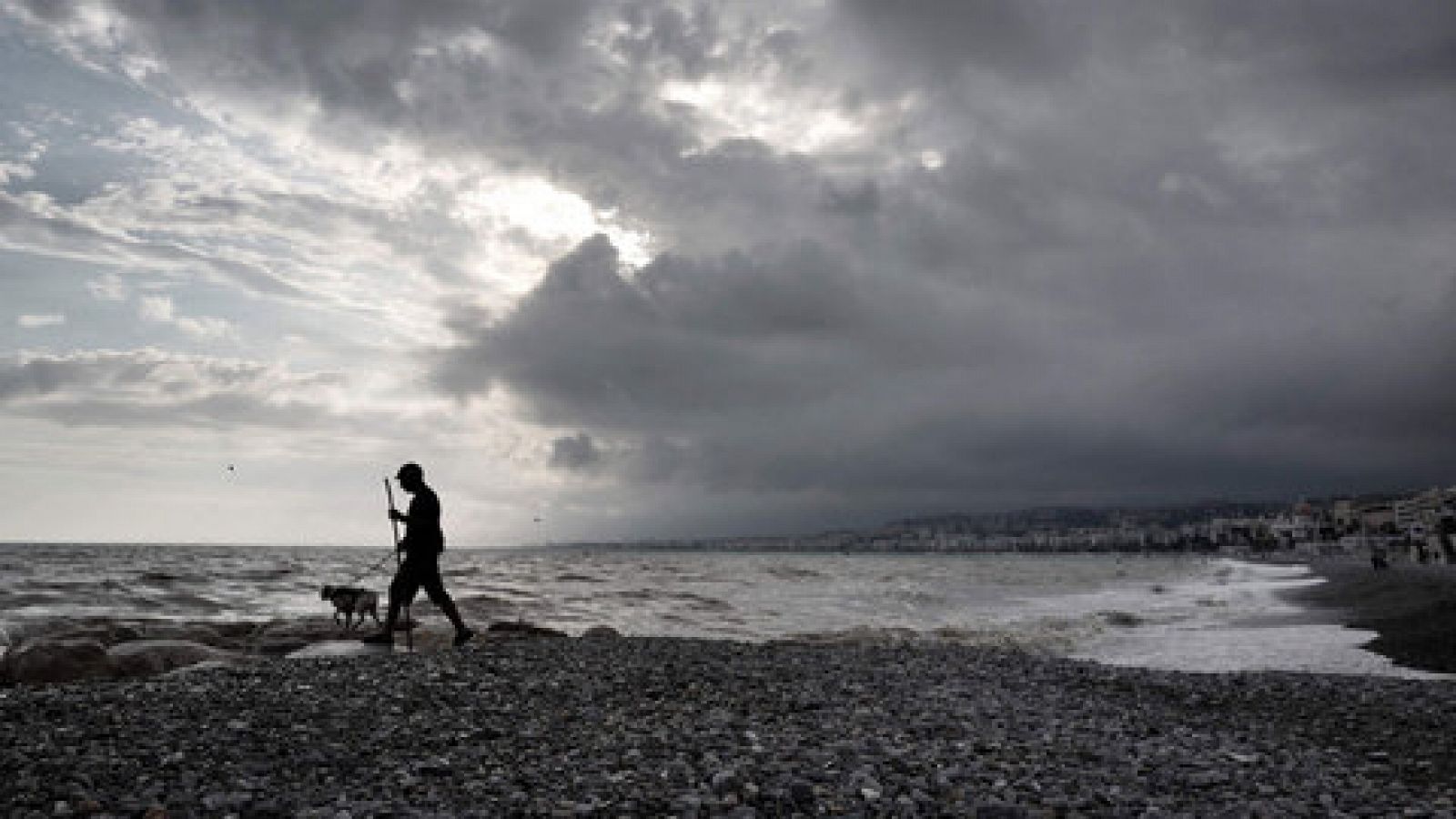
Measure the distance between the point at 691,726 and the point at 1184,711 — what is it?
321 inches

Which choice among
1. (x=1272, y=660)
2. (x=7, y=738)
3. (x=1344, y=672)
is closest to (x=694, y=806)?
(x=7, y=738)

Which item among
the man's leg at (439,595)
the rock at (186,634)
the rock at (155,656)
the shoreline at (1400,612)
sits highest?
the man's leg at (439,595)

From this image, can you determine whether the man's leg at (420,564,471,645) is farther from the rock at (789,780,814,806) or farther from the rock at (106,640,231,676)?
the rock at (789,780,814,806)

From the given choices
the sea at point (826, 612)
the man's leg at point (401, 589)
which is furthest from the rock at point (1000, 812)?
the sea at point (826, 612)

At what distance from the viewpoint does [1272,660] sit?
24.0 meters

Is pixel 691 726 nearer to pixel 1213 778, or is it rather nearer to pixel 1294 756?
pixel 1213 778

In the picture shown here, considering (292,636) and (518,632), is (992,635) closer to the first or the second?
(518,632)

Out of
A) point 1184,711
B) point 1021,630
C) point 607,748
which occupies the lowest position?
point 1021,630

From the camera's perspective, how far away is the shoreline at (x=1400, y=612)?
23750 mm

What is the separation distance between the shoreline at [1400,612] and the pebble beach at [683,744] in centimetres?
1105

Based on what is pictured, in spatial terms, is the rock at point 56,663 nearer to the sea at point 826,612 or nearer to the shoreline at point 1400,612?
the sea at point 826,612

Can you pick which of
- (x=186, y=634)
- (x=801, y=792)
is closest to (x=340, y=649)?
(x=186, y=634)

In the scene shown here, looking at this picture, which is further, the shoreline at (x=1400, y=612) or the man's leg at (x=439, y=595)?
the shoreline at (x=1400, y=612)

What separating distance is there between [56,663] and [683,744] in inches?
479
